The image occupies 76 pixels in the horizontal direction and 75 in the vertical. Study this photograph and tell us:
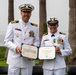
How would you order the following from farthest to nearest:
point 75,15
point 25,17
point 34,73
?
point 75,15 < point 34,73 < point 25,17

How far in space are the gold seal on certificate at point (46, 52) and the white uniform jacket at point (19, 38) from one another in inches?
5.6

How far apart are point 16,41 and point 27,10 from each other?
500 mm

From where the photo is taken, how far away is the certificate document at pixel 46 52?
14.8 feet

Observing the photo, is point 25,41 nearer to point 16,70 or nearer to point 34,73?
point 16,70

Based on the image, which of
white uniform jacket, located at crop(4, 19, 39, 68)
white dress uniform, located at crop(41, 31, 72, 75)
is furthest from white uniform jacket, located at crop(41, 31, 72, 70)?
white uniform jacket, located at crop(4, 19, 39, 68)

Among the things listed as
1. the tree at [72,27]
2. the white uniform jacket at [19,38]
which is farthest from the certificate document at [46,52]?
the tree at [72,27]

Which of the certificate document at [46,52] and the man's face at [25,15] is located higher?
the man's face at [25,15]

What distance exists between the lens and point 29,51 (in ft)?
14.8

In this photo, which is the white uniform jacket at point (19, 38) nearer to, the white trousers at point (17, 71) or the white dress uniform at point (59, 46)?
the white trousers at point (17, 71)

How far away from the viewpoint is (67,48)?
458 centimetres

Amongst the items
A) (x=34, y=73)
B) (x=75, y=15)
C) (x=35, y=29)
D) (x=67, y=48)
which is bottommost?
(x=34, y=73)

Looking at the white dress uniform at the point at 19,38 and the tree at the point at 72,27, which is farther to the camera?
the tree at the point at 72,27

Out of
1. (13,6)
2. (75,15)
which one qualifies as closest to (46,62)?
(75,15)

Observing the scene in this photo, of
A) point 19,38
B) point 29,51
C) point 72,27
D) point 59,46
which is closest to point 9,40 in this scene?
point 19,38
